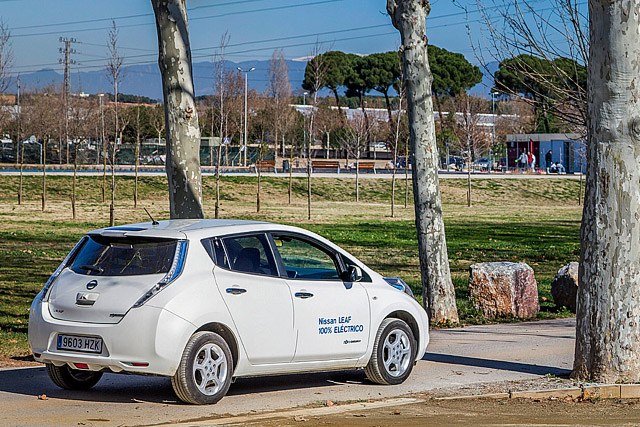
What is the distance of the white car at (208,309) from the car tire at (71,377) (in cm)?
1

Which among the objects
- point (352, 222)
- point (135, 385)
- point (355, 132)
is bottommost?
point (352, 222)

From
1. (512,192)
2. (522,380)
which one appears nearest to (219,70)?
(512,192)

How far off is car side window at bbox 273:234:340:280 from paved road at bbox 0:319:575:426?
3.46ft

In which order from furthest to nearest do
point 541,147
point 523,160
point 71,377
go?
point 541,147 < point 523,160 < point 71,377

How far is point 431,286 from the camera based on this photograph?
15.6m

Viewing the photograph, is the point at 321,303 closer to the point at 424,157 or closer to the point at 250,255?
the point at 250,255

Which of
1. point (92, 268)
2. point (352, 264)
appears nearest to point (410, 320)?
point (352, 264)

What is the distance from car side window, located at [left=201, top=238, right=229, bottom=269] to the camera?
31.9 feet

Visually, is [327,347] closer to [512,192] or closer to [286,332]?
[286,332]

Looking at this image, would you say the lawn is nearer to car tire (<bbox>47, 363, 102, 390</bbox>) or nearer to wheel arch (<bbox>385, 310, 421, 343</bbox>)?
car tire (<bbox>47, 363, 102, 390</bbox>)

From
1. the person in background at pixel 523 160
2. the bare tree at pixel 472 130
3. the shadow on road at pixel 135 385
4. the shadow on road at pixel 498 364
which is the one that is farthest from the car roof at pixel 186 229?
the person in background at pixel 523 160

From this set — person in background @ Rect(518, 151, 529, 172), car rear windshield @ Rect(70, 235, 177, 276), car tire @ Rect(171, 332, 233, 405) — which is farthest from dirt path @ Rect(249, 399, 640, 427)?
person in background @ Rect(518, 151, 529, 172)

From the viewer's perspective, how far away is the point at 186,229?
9891 mm

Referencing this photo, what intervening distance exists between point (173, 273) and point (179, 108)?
401cm
